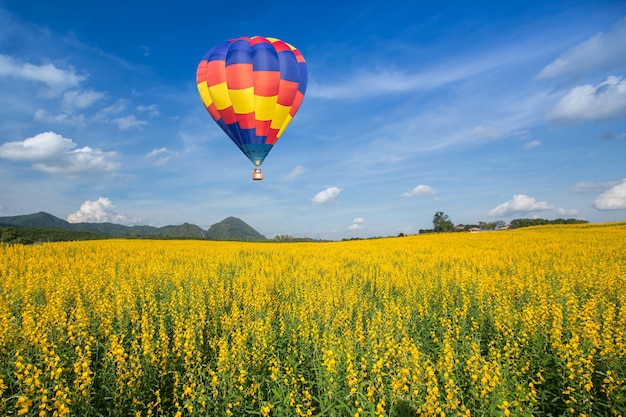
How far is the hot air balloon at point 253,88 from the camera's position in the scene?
47.0 ft

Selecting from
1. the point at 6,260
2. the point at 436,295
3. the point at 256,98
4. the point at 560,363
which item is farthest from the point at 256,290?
the point at 6,260

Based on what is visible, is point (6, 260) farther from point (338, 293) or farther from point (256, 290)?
point (338, 293)

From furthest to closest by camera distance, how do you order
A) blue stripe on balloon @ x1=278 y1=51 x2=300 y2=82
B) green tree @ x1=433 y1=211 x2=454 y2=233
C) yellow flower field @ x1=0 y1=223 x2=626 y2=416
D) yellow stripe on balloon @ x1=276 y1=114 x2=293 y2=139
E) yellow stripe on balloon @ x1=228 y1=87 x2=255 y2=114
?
green tree @ x1=433 y1=211 x2=454 y2=233 → yellow stripe on balloon @ x1=276 y1=114 x2=293 y2=139 → blue stripe on balloon @ x1=278 y1=51 x2=300 y2=82 → yellow stripe on balloon @ x1=228 y1=87 x2=255 y2=114 → yellow flower field @ x1=0 y1=223 x2=626 y2=416

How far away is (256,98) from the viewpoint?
47.4 feet

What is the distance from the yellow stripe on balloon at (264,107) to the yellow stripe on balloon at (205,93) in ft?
8.05

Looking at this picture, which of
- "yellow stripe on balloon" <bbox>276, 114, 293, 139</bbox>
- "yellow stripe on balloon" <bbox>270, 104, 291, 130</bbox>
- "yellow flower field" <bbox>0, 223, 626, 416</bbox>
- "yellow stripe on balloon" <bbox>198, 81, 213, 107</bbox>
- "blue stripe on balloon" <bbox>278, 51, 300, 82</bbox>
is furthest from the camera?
"yellow stripe on balloon" <bbox>276, 114, 293, 139</bbox>

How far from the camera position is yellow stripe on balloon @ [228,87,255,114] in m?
14.3

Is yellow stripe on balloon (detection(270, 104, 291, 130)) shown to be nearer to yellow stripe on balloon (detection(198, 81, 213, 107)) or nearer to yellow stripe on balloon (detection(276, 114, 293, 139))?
yellow stripe on balloon (detection(276, 114, 293, 139))

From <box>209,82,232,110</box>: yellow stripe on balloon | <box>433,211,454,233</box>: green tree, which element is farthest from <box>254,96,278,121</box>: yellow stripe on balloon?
<box>433,211,454,233</box>: green tree

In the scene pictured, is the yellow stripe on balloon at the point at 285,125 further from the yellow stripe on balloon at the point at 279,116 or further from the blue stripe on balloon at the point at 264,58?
the blue stripe on balloon at the point at 264,58

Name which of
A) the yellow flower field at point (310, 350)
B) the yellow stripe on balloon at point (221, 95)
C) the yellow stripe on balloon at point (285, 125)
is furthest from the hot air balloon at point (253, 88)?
the yellow flower field at point (310, 350)

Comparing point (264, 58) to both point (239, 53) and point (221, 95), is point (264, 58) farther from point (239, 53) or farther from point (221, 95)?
point (221, 95)

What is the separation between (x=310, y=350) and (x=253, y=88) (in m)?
12.3

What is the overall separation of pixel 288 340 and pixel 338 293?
3.00 metres
